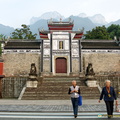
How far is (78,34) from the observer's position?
26.8 meters

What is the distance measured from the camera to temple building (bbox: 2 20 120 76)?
2567 centimetres

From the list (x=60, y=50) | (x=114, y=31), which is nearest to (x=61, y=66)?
(x=60, y=50)

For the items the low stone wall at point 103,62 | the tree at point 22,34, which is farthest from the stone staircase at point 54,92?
the tree at point 22,34

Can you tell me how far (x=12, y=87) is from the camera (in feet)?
57.6

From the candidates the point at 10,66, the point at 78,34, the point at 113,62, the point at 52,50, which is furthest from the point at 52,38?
the point at 113,62

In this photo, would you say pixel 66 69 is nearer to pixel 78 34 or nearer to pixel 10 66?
pixel 78 34

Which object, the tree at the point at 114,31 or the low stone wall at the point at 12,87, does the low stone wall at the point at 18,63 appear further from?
the tree at the point at 114,31

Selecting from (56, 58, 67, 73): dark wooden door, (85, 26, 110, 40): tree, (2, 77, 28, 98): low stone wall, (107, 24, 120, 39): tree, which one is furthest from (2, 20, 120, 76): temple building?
(107, 24, 120, 39): tree

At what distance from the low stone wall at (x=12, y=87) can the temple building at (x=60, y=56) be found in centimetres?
781

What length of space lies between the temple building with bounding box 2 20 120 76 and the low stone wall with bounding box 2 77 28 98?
7.81 metres

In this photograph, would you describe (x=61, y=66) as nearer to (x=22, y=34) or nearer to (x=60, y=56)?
(x=60, y=56)

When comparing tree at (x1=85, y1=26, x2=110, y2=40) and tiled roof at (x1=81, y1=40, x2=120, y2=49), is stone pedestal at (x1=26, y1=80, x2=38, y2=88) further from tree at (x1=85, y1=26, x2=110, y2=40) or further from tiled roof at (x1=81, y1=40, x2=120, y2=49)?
tree at (x1=85, y1=26, x2=110, y2=40)

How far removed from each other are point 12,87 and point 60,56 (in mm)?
10078

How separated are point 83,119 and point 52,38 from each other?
2048 centimetres
